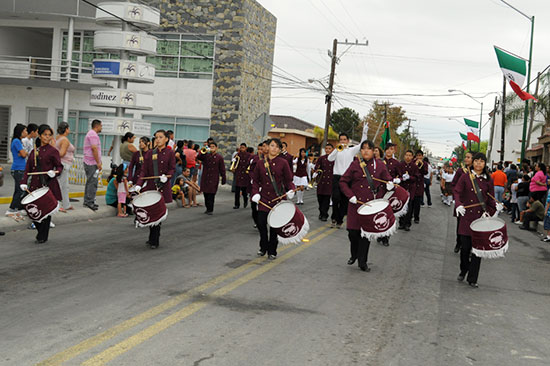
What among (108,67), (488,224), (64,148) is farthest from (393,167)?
(108,67)

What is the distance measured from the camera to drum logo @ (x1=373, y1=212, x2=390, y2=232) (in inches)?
339

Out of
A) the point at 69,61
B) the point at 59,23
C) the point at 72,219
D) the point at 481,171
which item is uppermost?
the point at 59,23

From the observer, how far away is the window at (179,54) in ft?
103

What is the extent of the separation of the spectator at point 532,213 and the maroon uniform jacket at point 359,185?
35.5 ft

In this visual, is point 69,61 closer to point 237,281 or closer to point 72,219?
point 72,219

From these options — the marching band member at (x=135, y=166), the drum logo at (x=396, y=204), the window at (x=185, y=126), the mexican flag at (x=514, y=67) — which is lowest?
the drum logo at (x=396, y=204)

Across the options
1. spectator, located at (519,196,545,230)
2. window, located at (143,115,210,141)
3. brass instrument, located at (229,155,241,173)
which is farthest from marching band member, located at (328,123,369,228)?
window, located at (143,115,210,141)

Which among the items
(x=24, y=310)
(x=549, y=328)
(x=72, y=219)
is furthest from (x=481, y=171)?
(x=72, y=219)

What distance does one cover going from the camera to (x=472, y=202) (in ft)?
29.1

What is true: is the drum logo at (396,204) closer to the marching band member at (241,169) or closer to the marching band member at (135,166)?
the marching band member at (135,166)

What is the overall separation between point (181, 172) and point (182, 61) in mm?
15528

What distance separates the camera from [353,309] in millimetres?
6656

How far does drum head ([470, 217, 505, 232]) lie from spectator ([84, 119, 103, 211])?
8.17m

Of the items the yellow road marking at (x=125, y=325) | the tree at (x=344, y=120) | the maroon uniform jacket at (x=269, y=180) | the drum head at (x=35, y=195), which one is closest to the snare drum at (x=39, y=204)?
the drum head at (x=35, y=195)
